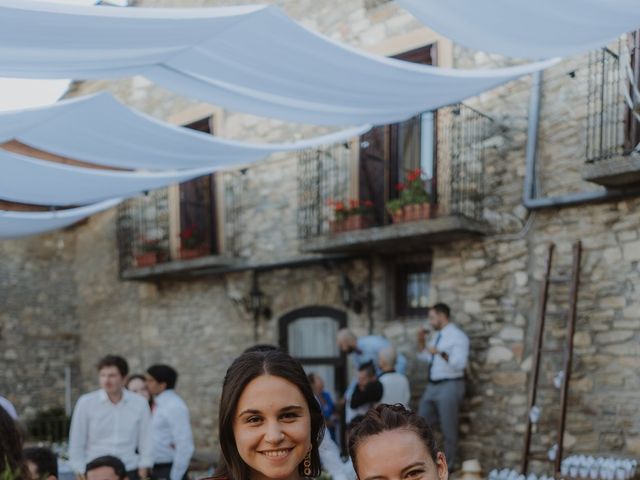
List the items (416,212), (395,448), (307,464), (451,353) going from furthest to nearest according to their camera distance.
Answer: (416,212) → (451,353) → (307,464) → (395,448)

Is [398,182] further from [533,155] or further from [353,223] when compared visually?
[533,155]

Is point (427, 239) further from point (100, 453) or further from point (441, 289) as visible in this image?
point (100, 453)

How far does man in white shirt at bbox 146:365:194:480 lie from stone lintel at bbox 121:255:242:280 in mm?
3816

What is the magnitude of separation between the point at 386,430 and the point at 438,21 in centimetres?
259

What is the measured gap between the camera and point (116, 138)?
5176mm

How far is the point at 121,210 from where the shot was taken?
10148 mm

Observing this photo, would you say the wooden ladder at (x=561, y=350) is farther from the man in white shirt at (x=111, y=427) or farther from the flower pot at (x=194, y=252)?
the flower pot at (x=194, y=252)

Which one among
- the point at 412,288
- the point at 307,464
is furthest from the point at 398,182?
the point at 307,464

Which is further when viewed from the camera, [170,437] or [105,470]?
[170,437]

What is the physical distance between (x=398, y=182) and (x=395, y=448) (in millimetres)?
5541

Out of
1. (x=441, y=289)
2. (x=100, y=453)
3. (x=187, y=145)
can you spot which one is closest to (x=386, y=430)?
(x=100, y=453)

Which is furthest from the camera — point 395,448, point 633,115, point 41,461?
point 633,115

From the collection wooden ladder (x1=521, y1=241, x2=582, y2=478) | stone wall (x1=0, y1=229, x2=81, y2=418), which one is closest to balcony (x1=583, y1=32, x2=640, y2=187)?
wooden ladder (x1=521, y1=241, x2=582, y2=478)

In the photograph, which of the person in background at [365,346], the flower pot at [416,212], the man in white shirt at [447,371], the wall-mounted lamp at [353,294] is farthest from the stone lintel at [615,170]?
the wall-mounted lamp at [353,294]
